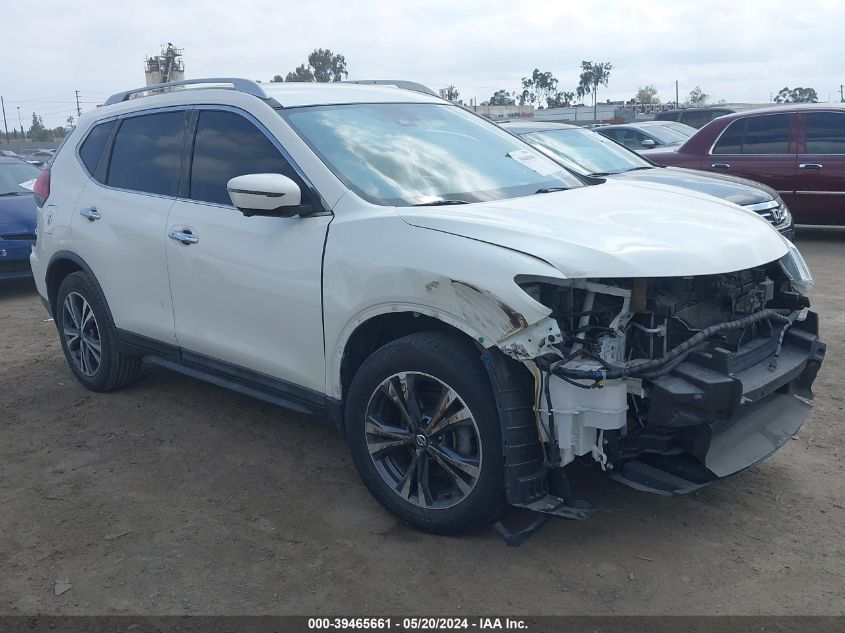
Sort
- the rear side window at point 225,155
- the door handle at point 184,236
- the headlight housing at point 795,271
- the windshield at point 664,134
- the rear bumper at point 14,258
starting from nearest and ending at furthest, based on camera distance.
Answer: the headlight housing at point 795,271 → the rear side window at point 225,155 → the door handle at point 184,236 → the rear bumper at point 14,258 → the windshield at point 664,134

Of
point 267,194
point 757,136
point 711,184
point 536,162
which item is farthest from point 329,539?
point 757,136

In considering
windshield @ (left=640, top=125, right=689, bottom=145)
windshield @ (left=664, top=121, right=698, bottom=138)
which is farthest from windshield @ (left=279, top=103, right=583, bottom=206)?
windshield @ (left=664, top=121, right=698, bottom=138)

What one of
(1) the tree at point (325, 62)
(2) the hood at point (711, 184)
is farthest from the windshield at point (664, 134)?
(1) the tree at point (325, 62)

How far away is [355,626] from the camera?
3082mm

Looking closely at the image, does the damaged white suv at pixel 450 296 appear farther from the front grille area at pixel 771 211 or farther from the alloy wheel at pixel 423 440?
the front grille area at pixel 771 211

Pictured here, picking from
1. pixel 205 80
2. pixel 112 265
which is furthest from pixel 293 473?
pixel 205 80

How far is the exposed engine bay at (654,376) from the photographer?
3143mm

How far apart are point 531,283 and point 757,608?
144cm

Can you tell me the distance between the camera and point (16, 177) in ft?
35.9

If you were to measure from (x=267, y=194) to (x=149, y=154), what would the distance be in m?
1.63

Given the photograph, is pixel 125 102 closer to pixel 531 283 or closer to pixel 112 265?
pixel 112 265

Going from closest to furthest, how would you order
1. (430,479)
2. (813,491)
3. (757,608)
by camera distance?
1. (757,608)
2. (430,479)
3. (813,491)

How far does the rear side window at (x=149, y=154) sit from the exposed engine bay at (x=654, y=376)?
2560 millimetres

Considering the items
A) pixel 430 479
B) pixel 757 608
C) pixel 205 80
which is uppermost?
pixel 205 80
